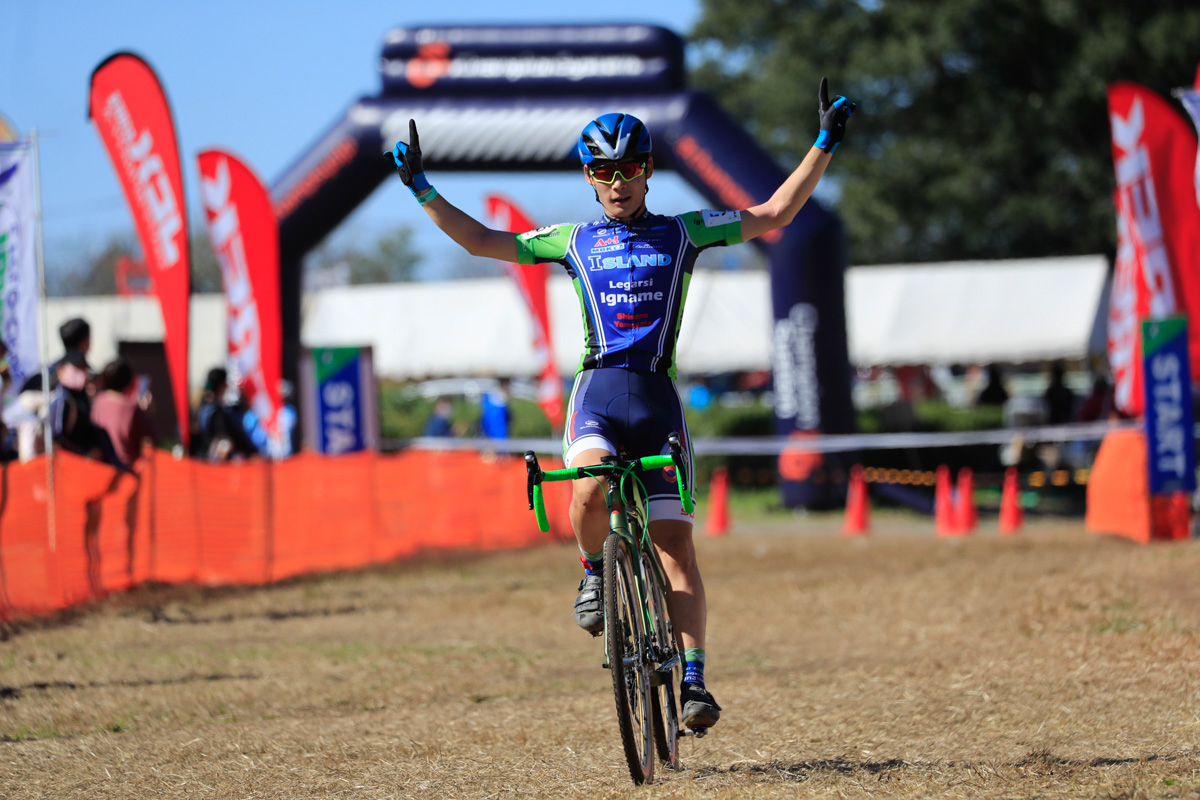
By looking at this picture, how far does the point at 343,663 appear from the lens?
7531 mm

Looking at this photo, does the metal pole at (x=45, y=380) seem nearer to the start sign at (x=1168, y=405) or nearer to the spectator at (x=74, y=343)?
the spectator at (x=74, y=343)

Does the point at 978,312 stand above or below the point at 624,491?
above

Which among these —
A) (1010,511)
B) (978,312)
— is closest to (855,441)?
(1010,511)

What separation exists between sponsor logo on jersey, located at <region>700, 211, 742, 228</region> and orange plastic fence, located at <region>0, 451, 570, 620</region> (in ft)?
20.7

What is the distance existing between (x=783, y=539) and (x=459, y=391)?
17.8 metres

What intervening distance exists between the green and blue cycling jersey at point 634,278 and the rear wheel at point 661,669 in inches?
28.4

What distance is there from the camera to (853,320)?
24219mm

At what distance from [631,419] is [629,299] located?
43 cm

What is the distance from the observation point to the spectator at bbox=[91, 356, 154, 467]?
33.2ft

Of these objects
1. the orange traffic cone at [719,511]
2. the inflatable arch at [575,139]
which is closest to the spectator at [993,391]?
the inflatable arch at [575,139]

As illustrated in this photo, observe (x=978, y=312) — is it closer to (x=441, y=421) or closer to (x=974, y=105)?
(x=974, y=105)

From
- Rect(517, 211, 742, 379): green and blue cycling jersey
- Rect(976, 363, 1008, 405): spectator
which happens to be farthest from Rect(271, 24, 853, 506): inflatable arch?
Rect(517, 211, 742, 379): green and blue cycling jersey

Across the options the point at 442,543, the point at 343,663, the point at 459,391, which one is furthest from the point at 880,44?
the point at 343,663

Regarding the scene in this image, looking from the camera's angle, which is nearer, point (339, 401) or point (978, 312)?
point (339, 401)
